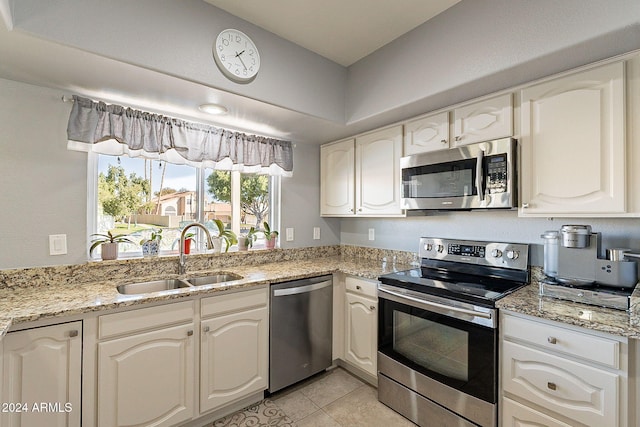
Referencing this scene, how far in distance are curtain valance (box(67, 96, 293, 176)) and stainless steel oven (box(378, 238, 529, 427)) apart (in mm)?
1487

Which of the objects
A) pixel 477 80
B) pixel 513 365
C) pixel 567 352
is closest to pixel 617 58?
pixel 477 80

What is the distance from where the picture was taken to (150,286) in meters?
2.04

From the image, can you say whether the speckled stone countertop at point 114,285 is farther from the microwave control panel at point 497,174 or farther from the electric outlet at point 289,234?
the microwave control panel at point 497,174

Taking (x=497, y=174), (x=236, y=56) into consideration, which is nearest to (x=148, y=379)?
(x=236, y=56)

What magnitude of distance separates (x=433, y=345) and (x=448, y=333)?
0.15 m

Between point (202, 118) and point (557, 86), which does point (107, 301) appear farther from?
point (557, 86)

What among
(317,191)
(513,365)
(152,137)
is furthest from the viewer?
(317,191)

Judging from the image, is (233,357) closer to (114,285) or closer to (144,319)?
(144,319)

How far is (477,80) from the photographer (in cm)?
167

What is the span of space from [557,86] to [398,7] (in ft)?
3.26

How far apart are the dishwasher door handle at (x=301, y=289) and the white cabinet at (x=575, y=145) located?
1.42m

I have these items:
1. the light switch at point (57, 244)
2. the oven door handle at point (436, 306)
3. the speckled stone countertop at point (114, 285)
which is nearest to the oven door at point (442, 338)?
the oven door handle at point (436, 306)

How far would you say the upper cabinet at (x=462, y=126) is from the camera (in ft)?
5.80

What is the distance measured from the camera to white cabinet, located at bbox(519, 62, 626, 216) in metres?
1.40
